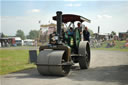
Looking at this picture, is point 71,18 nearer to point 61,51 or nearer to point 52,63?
point 61,51

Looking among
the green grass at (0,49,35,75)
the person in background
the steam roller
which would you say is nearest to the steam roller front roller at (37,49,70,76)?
the steam roller

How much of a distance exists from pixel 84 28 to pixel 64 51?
377cm

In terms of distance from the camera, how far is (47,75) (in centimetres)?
817

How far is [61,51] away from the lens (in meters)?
8.09

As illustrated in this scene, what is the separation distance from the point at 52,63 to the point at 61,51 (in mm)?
658

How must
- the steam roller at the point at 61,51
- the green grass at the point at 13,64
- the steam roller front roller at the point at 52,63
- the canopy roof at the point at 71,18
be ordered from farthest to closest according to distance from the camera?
the green grass at the point at 13,64
the canopy roof at the point at 71,18
the steam roller at the point at 61,51
the steam roller front roller at the point at 52,63

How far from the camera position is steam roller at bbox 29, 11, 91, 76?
777 cm

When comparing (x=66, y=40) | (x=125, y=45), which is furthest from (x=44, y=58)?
(x=125, y=45)

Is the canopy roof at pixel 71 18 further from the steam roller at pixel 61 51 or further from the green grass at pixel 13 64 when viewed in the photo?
the green grass at pixel 13 64

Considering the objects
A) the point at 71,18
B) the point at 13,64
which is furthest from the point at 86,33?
the point at 13,64

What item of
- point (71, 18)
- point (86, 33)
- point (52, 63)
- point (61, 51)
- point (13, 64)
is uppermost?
point (71, 18)

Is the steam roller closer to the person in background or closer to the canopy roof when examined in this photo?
the canopy roof

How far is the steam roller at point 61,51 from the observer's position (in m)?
7.77

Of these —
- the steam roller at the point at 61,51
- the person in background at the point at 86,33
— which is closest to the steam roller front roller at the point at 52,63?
the steam roller at the point at 61,51
